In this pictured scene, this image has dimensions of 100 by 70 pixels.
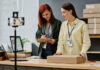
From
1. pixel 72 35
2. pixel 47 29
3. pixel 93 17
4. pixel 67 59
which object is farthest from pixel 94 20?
pixel 67 59

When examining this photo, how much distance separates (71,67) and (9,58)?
971 mm

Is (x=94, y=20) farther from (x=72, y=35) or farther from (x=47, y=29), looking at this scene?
(x=72, y=35)

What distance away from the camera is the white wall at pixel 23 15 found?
5.80 metres

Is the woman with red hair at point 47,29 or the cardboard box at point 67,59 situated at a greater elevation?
the woman with red hair at point 47,29

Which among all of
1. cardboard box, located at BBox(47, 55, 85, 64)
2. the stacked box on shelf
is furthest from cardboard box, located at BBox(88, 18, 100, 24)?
cardboard box, located at BBox(47, 55, 85, 64)

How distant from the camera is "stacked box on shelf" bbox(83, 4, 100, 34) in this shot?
15.5 ft

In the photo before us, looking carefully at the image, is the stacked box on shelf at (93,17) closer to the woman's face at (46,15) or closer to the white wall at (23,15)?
the white wall at (23,15)

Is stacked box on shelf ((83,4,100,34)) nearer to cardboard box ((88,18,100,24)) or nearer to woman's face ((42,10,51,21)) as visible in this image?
cardboard box ((88,18,100,24))

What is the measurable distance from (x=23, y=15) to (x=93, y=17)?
6.41ft

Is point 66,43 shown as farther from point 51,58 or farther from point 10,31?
point 10,31

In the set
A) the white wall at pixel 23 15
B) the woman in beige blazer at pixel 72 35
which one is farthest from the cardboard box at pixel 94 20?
the woman in beige blazer at pixel 72 35

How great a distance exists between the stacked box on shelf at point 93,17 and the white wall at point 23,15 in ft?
4.98

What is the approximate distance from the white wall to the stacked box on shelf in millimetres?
1517

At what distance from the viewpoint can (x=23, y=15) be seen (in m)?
5.91
